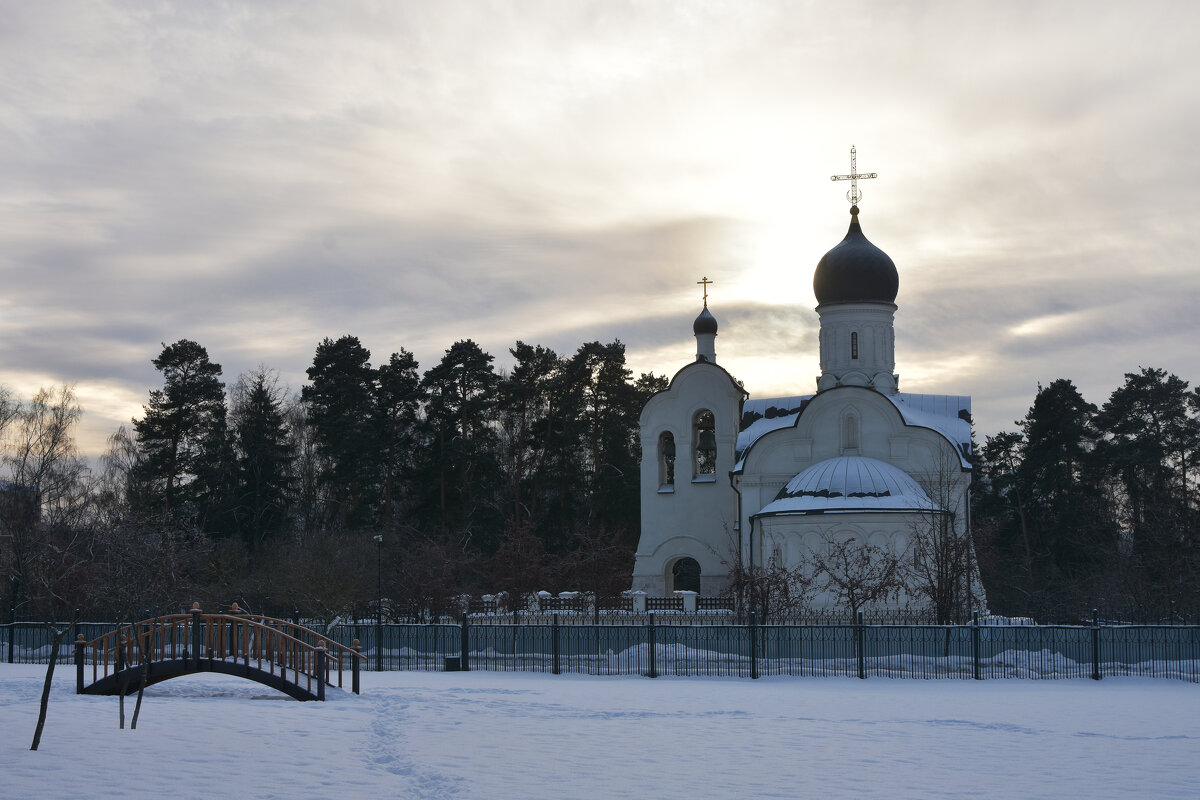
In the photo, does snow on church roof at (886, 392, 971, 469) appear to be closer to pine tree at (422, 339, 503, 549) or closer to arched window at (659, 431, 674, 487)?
arched window at (659, 431, 674, 487)

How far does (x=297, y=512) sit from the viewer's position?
51.8 metres

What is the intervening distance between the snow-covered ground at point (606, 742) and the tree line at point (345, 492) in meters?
15.5

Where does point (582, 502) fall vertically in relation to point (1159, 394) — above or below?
below

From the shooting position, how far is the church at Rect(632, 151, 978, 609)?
3256 cm

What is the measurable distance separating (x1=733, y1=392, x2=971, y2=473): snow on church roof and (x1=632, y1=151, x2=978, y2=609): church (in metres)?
0.05

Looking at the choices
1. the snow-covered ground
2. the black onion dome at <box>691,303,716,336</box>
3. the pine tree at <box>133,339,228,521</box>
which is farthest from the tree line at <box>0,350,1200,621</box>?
the snow-covered ground

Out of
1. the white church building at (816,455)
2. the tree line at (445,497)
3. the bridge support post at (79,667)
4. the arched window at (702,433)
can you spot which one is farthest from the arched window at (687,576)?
the bridge support post at (79,667)

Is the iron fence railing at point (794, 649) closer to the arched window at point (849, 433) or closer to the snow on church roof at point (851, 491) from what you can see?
the snow on church roof at point (851, 491)

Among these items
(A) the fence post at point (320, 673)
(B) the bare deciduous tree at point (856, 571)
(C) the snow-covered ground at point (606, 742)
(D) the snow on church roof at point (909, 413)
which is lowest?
(C) the snow-covered ground at point (606, 742)

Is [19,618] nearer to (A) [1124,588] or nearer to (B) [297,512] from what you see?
(B) [297,512]

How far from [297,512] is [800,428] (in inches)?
982

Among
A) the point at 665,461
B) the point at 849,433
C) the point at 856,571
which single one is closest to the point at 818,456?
the point at 849,433

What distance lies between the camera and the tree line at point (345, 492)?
33906 mm

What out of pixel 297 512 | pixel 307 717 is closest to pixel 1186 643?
pixel 307 717
